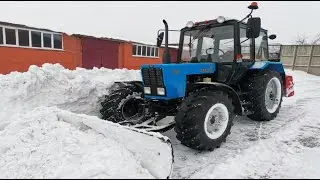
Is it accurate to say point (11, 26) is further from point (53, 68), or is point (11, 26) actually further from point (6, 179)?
point (6, 179)

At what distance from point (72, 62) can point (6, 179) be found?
11729 millimetres

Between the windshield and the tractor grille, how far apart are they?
1321mm

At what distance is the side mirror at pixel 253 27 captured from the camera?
5.12 metres

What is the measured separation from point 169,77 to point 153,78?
1.19 ft

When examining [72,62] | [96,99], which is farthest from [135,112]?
[72,62]

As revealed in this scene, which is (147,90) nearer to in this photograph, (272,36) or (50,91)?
(50,91)

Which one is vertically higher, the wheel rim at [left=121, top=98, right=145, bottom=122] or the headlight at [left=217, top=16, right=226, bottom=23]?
the headlight at [left=217, top=16, right=226, bottom=23]

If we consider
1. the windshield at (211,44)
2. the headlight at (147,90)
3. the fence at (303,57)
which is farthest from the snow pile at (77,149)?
the fence at (303,57)

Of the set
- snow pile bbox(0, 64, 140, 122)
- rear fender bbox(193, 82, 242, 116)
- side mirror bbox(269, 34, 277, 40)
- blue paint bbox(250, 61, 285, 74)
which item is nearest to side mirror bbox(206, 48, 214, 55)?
blue paint bbox(250, 61, 285, 74)

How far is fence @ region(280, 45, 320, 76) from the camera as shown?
745 inches

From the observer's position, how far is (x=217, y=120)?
4.70 metres

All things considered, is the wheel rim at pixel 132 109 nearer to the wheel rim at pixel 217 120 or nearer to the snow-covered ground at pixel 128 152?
the snow-covered ground at pixel 128 152

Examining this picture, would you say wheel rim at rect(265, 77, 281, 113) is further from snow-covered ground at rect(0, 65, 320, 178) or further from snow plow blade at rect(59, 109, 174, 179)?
snow plow blade at rect(59, 109, 174, 179)

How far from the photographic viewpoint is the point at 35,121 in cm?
421
